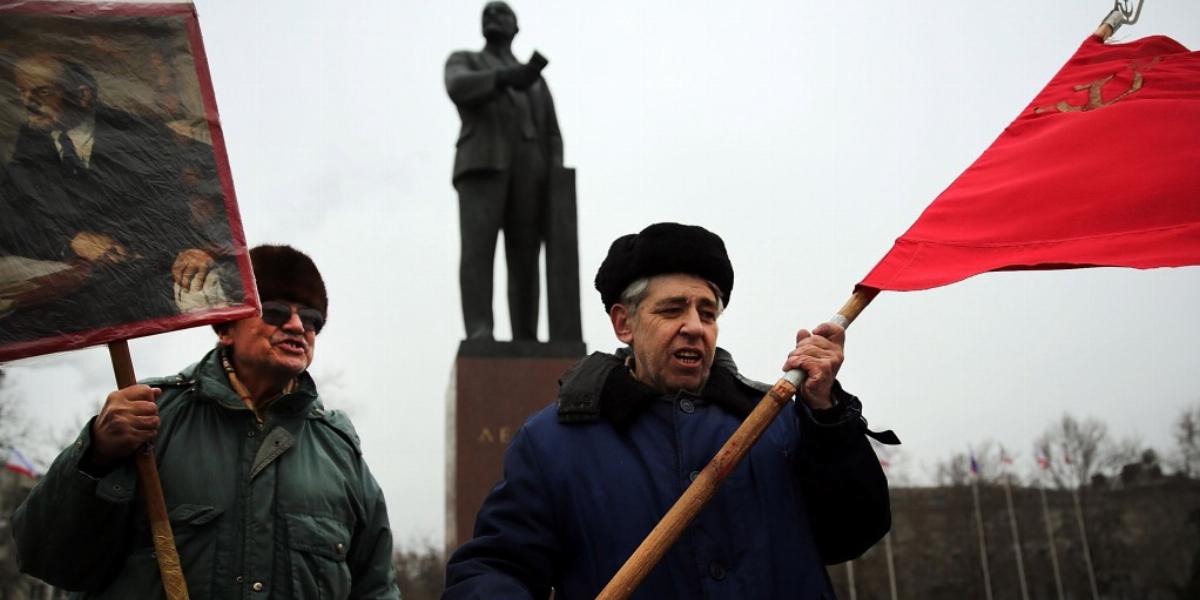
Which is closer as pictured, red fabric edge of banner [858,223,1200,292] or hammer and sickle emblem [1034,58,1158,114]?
red fabric edge of banner [858,223,1200,292]

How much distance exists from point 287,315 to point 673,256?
3.40 ft

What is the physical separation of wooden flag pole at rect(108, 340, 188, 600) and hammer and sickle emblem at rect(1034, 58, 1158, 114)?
82.1 inches

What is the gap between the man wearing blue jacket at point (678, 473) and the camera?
193 centimetres

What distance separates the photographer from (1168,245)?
197 cm

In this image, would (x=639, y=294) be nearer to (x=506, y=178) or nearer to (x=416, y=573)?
(x=506, y=178)

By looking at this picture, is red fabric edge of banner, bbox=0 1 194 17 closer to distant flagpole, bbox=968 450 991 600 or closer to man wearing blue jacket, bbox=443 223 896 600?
man wearing blue jacket, bbox=443 223 896 600

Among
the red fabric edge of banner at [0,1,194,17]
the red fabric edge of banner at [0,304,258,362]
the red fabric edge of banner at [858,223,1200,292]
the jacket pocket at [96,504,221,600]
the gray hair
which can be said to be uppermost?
the red fabric edge of banner at [0,1,194,17]

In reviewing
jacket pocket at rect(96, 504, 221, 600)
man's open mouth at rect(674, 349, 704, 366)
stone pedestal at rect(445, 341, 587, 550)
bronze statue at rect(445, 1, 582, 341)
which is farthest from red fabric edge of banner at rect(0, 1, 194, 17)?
bronze statue at rect(445, 1, 582, 341)

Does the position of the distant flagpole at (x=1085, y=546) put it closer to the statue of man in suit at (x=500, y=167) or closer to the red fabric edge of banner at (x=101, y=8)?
the statue of man in suit at (x=500, y=167)

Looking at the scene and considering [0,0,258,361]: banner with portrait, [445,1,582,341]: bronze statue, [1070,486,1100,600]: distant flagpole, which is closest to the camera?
[0,0,258,361]: banner with portrait

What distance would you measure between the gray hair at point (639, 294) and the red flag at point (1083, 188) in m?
0.29

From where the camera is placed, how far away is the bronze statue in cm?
725

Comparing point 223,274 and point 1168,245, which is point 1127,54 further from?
point 223,274

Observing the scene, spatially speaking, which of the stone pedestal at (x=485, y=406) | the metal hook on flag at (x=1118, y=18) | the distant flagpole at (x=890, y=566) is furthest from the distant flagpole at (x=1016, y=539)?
the metal hook on flag at (x=1118, y=18)
